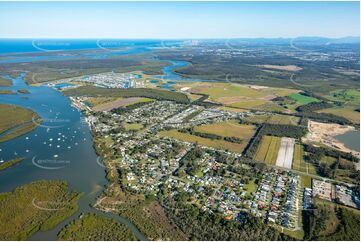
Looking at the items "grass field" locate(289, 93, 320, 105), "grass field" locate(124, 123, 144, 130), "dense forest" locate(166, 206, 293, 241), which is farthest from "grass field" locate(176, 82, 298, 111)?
"dense forest" locate(166, 206, 293, 241)

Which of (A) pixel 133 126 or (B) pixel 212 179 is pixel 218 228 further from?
(A) pixel 133 126

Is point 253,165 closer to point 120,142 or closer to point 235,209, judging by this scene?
point 235,209

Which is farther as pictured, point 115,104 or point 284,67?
point 284,67

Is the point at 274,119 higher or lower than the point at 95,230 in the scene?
lower

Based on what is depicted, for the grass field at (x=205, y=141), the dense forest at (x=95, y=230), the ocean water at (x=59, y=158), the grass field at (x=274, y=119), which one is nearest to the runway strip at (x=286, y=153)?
the grass field at (x=205, y=141)

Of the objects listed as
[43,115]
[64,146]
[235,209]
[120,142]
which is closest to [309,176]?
[235,209]

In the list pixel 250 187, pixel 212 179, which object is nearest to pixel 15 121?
pixel 212 179

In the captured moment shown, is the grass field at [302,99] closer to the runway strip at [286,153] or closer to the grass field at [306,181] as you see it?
the runway strip at [286,153]
